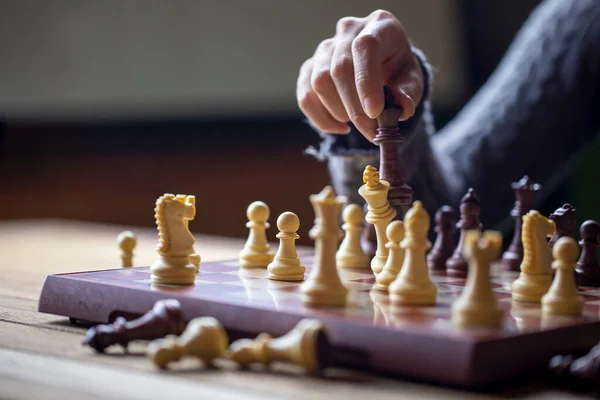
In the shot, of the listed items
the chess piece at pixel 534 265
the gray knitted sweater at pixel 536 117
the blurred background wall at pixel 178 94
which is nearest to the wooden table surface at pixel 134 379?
the chess piece at pixel 534 265

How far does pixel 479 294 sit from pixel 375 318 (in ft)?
0.39

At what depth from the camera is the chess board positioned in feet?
2.45

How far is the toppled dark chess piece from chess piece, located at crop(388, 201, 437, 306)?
0.22 meters

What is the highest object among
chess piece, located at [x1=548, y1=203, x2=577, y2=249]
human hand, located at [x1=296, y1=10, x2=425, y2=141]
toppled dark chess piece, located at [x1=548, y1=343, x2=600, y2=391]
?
human hand, located at [x1=296, y1=10, x2=425, y2=141]

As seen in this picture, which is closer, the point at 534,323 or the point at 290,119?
the point at 534,323

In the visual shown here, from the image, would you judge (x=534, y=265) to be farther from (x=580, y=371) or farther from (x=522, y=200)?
(x=522, y=200)

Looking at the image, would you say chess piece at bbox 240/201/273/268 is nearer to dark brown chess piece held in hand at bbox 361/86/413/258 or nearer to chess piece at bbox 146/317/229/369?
dark brown chess piece held in hand at bbox 361/86/413/258

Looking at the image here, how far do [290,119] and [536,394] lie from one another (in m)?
3.59

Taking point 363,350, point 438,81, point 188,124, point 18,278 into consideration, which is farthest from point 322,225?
point 188,124

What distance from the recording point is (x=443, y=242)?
1.48m

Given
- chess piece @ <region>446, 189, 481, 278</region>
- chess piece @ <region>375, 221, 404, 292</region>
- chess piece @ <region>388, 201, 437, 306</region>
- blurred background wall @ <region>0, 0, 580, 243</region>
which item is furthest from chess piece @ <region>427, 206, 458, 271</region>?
blurred background wall @ <region>0, 0, 580, 243</region>

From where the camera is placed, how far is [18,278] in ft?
5.24

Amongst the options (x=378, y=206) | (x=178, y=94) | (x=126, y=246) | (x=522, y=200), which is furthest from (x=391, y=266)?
(x=178, y=94)

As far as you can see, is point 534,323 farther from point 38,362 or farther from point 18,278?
point 18,278
